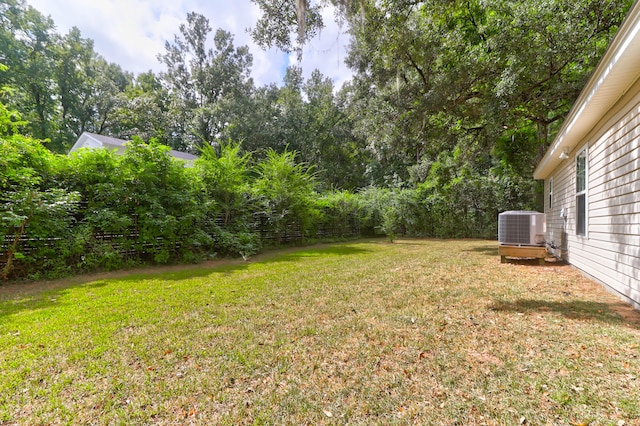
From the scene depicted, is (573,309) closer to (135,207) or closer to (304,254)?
(304,254)

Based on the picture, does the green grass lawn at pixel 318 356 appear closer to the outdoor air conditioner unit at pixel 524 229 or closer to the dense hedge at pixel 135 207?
the dense hedge at pixel 135 207

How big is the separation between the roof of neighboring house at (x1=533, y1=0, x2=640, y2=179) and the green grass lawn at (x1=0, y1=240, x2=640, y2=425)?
264 centimetres

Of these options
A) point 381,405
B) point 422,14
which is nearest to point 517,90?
point 422,14

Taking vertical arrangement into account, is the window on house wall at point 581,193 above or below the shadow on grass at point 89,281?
above

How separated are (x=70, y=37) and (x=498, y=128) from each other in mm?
29270

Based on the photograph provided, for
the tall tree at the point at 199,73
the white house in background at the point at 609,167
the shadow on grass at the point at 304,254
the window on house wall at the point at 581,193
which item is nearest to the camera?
the white house in background at the point at 609,167

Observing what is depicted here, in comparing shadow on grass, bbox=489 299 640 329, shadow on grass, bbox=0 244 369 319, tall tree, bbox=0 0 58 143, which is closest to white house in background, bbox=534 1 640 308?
shadow on grass, bbox=489 299 640 329

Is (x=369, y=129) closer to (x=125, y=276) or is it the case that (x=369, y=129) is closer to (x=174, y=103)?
(x=125, y=276)

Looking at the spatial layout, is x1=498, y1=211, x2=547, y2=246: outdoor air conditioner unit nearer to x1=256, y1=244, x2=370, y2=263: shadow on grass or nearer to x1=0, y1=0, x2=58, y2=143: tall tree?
x1=256, y1=244, x2=370, y2=263: shadow on grass

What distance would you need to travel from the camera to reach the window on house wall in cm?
502

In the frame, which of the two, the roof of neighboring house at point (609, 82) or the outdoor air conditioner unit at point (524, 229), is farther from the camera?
the outdoor air conditioner unit at point (524, 229)

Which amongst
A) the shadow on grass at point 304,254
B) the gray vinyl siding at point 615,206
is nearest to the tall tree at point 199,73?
the shadow on grass at point 304,254

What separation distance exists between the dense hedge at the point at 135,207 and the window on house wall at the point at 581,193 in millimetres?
7161

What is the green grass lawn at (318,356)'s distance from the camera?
163cm
